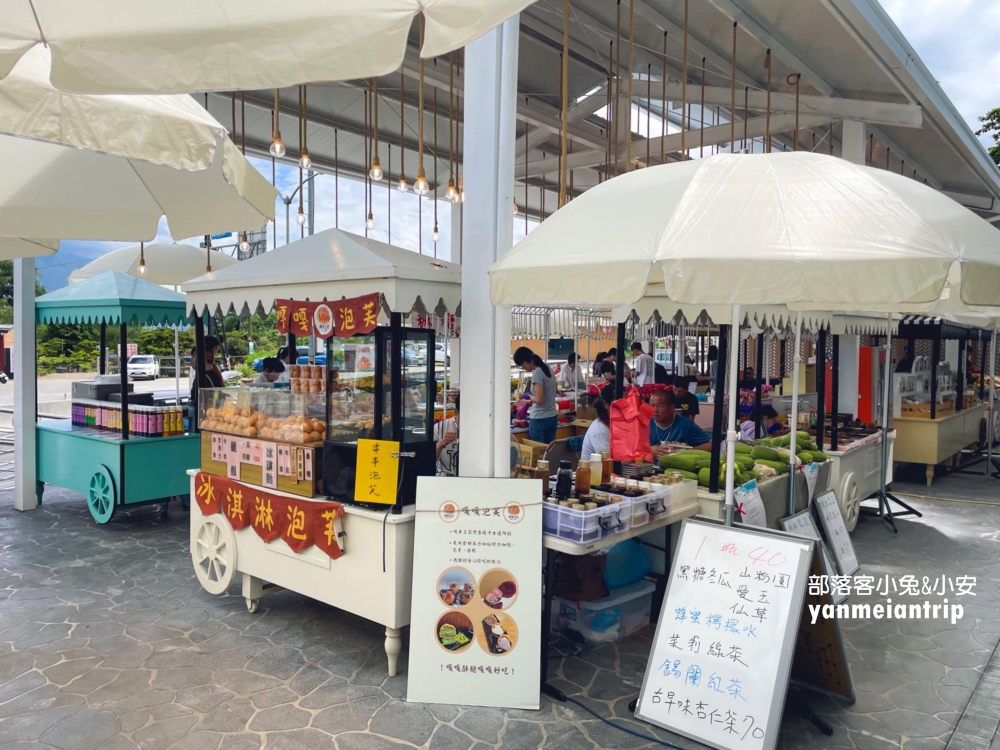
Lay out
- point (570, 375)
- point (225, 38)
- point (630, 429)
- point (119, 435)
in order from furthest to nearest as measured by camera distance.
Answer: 1. point (570, 375)
2. point (119, 435)
3. point (630, 429)
4. point (225, 38)

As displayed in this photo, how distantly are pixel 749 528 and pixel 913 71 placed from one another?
737 cm

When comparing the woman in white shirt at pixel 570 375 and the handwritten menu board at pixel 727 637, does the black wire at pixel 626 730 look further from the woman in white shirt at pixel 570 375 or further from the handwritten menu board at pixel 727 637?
the woman in white shirt at pixel 570 375

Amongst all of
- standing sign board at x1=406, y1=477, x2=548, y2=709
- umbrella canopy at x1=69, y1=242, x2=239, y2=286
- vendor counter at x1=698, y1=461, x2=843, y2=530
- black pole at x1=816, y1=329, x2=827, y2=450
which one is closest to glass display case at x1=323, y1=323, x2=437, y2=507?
standing sign board at x1=406, y1=477, x2=548, y2=709

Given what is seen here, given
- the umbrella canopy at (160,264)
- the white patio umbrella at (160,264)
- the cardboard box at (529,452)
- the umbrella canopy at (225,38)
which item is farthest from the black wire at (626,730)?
the umbrella canopy at (160,264)

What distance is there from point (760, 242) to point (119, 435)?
21.9 ft

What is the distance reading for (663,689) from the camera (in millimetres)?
3279

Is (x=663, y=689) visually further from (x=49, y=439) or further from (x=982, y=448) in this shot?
(x=982, y=448)

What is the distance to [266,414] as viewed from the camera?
4703 millimetres

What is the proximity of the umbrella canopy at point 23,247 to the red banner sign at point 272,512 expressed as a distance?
6.13 ft

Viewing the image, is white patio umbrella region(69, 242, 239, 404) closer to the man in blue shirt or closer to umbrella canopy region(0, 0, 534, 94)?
the man in blue shirt

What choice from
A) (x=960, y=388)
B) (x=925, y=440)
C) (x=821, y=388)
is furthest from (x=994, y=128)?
(x=821, y=388)

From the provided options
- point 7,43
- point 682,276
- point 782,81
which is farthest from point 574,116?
point 7,43

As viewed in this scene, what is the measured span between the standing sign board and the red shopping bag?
1.21 meters

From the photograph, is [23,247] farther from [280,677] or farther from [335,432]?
[280,677]
